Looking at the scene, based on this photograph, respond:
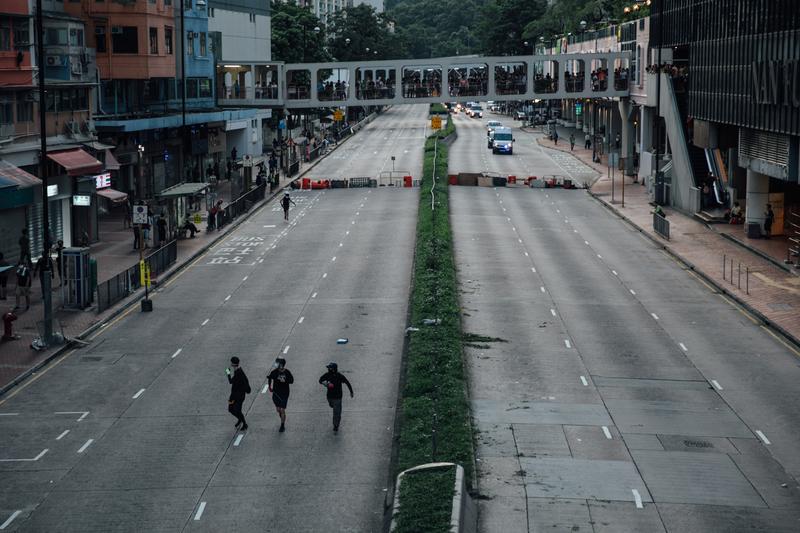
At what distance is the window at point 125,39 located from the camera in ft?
223

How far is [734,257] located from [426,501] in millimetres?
34752

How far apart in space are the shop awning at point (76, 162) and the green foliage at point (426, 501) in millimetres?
A: 34146

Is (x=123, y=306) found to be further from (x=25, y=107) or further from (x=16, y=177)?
(x=25, y=107)

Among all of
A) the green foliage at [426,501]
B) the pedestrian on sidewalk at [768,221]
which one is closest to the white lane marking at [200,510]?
the green foliage at [426,501]

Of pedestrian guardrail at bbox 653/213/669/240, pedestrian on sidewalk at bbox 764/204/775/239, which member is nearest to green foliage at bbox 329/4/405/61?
pedestrian guardrail at bbox 653/213/669/240

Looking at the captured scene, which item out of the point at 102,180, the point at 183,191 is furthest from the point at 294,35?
the point at 183,191

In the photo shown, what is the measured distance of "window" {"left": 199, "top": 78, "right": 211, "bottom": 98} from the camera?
8250cm

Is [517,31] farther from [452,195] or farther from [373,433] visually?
[373,433]

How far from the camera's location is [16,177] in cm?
4728

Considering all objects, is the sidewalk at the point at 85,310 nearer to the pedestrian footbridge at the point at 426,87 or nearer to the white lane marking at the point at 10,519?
the white lane marking at the point at 10,519

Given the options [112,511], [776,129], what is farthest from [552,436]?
[776,129]

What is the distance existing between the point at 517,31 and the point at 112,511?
176 metres

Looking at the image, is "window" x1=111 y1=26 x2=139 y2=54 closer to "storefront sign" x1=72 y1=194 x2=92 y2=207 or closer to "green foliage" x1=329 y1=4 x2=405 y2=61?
"storefront sign" x1=72 y1=194 x2=92 y2=207

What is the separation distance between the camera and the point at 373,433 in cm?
2653
